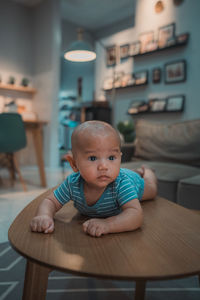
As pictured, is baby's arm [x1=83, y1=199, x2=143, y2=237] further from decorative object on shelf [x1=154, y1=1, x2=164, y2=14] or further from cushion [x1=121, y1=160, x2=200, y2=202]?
decorative object on shelf [x1=154, y1=1, x2=164, y2=14]

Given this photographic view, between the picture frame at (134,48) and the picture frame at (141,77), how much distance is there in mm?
318

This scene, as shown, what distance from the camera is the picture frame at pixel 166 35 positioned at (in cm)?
366

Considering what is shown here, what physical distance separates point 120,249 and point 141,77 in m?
3.96

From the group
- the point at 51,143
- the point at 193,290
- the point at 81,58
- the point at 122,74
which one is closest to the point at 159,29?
the point at 122,74

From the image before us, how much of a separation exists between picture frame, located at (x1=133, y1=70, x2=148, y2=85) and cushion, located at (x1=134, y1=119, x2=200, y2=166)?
189cm

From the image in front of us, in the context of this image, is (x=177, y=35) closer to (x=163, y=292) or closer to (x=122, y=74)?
(x=122, y=74)

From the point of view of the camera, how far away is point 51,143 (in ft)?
16.4

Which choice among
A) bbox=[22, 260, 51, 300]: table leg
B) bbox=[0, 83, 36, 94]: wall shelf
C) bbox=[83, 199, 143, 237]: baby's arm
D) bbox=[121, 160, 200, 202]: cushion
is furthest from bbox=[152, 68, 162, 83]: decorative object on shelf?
bbox=[22, 260, 51, 300]: table leg

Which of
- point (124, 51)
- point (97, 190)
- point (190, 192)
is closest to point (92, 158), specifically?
point (97, 190)

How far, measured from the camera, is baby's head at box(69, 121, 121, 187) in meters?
0.63

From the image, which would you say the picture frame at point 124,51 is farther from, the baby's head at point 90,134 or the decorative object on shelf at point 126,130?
the baby's head at point 90,134

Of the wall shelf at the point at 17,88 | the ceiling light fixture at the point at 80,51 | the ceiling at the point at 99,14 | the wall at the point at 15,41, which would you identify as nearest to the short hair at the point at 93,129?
the ceiling light fixture at the point at 80,51

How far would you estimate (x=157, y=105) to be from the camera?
391 centimetres

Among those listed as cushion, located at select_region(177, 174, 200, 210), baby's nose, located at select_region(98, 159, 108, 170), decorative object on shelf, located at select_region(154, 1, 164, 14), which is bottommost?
cushion, located at select_region(177, 174, 200, 210)
